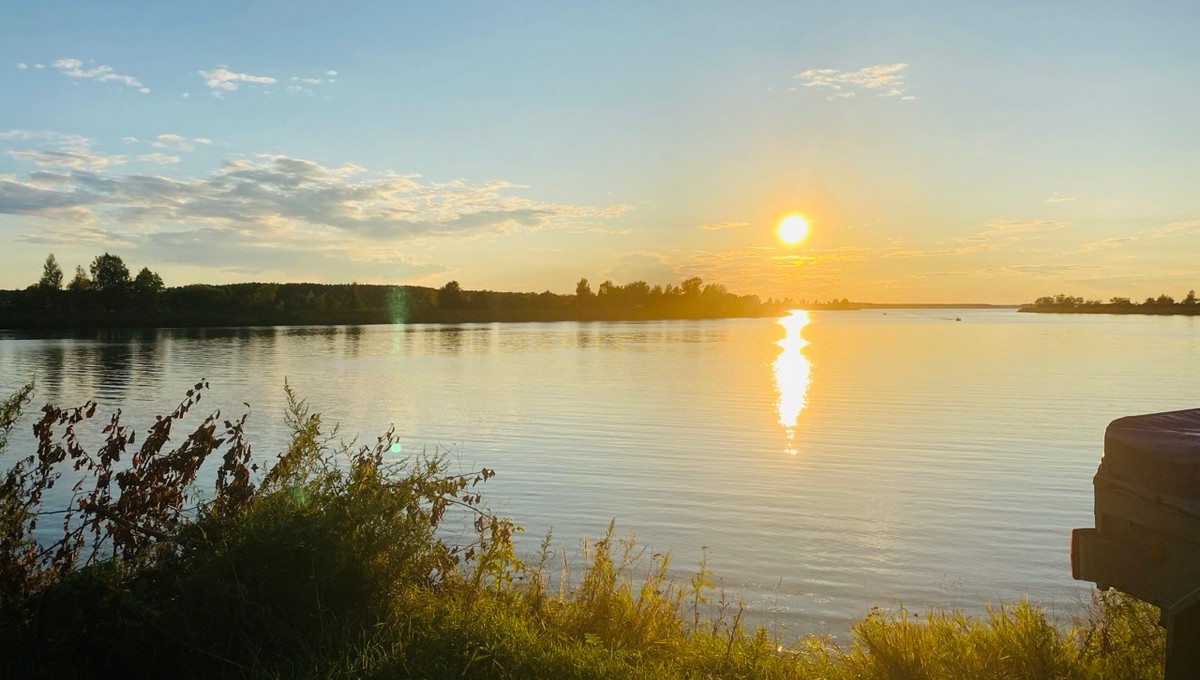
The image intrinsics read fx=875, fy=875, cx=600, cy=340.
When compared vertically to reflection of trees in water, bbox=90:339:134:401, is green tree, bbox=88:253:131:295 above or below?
above

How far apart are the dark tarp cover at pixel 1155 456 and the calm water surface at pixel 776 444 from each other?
523cm

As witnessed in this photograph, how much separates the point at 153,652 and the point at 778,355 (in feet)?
210

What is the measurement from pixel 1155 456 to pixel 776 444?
1882 centimetres

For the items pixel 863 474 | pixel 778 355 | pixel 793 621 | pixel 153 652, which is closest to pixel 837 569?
pixel 793 621

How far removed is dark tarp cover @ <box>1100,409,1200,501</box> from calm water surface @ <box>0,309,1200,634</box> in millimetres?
5233

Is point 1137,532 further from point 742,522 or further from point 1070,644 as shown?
point 742,522

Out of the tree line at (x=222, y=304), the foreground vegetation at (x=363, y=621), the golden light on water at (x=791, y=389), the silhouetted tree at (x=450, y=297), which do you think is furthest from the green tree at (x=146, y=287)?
the foreground vegetation at (x=363, y=621)

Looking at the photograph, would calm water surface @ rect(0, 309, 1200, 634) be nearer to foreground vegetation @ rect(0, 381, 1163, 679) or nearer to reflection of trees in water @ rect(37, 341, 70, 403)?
reflection of trees in water @ rect(37, 341, 70, 403)

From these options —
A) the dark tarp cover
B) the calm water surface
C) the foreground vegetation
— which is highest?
the dark tarp cover

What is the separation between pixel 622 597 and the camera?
7.96m

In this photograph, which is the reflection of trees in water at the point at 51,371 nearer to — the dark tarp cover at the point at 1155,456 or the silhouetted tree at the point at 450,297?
the dark tarp cover at the point at 1155,456

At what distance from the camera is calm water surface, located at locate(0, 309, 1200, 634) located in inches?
477

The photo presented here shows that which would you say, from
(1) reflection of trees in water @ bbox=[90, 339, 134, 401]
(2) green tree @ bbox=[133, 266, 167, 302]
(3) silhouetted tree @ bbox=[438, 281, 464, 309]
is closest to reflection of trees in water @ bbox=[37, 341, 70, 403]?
(1) reflection of trees in water @ bbox=[90, 339, 134, 401]

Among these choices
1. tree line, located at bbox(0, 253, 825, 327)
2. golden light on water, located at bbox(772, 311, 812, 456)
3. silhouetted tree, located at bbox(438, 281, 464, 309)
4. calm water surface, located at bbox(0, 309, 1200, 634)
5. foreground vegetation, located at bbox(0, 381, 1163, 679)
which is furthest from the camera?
silhouetted tree, located at bbox(438, 281, 464, 309)
